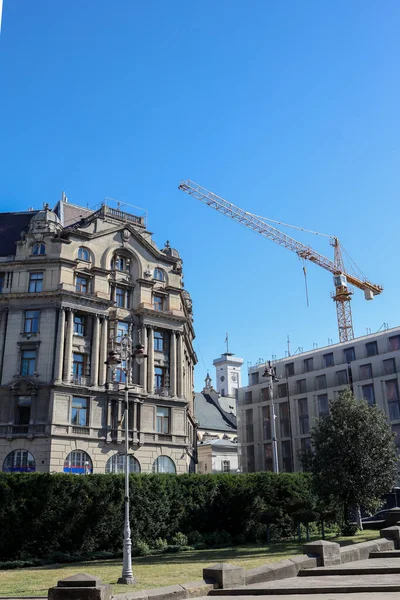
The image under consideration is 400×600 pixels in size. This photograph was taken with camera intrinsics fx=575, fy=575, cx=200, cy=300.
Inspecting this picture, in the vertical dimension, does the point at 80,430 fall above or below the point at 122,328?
below

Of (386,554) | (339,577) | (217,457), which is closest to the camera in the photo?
(339,577)

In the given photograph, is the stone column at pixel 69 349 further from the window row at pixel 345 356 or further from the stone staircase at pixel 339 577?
the window row at pixel 345 356

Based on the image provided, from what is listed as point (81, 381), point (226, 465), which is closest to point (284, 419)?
point (226, 465)

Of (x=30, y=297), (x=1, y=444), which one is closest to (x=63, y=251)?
(x=30, y=297)

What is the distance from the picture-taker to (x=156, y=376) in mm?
54438

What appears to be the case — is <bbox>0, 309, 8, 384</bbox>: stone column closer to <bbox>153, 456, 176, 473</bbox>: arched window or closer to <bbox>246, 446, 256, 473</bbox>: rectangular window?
<bbox>153, 456, 176, 473</bbox>: arched window

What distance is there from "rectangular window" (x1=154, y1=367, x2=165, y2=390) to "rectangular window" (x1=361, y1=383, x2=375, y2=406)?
98.2 feet

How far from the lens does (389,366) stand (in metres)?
71.1

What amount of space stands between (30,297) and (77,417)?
446 inches

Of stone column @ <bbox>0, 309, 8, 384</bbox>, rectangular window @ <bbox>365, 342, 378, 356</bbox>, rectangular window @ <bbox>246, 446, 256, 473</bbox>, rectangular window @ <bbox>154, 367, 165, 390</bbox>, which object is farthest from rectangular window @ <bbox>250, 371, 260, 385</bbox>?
stone column @ <bbox>0, 309, 8, 384</bbox>

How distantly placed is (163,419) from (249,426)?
3504cm

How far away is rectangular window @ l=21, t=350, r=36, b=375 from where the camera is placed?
160 ft

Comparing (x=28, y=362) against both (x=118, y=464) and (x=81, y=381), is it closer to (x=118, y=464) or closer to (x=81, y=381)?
(x=81, y=381)

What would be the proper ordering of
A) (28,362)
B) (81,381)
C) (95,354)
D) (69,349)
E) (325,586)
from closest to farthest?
(325,586) → (81,381) → (28,362) → (69,349) → (95,354)
